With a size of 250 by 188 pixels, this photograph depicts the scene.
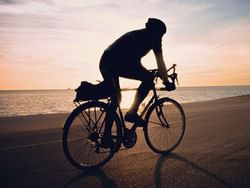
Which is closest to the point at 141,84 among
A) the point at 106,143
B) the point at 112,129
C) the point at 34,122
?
the point at 112,129

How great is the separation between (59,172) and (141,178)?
1.33 meters

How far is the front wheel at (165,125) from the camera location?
5578mm

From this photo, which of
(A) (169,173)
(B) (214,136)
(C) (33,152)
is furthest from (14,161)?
(B) (214,136)

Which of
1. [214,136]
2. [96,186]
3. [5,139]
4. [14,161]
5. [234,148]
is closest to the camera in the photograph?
[96,186]

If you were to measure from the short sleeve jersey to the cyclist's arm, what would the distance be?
0.22 m

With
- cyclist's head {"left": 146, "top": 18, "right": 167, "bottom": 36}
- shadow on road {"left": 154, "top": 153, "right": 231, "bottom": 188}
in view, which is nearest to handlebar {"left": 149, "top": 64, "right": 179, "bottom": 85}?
cyclist's head {"left": 146, "top": 18, "right": 167, "bottom": 36}

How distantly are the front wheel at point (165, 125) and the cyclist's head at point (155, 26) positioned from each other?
4.72ft

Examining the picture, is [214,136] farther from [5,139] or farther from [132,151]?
[5,139]

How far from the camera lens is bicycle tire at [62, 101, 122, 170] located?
14.9ft

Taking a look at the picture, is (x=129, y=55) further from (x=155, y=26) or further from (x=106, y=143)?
(x=106, y=143)

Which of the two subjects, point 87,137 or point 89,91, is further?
point 87,137

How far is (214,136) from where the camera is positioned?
24.0ft

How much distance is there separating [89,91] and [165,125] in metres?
1.99

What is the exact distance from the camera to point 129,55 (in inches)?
191
